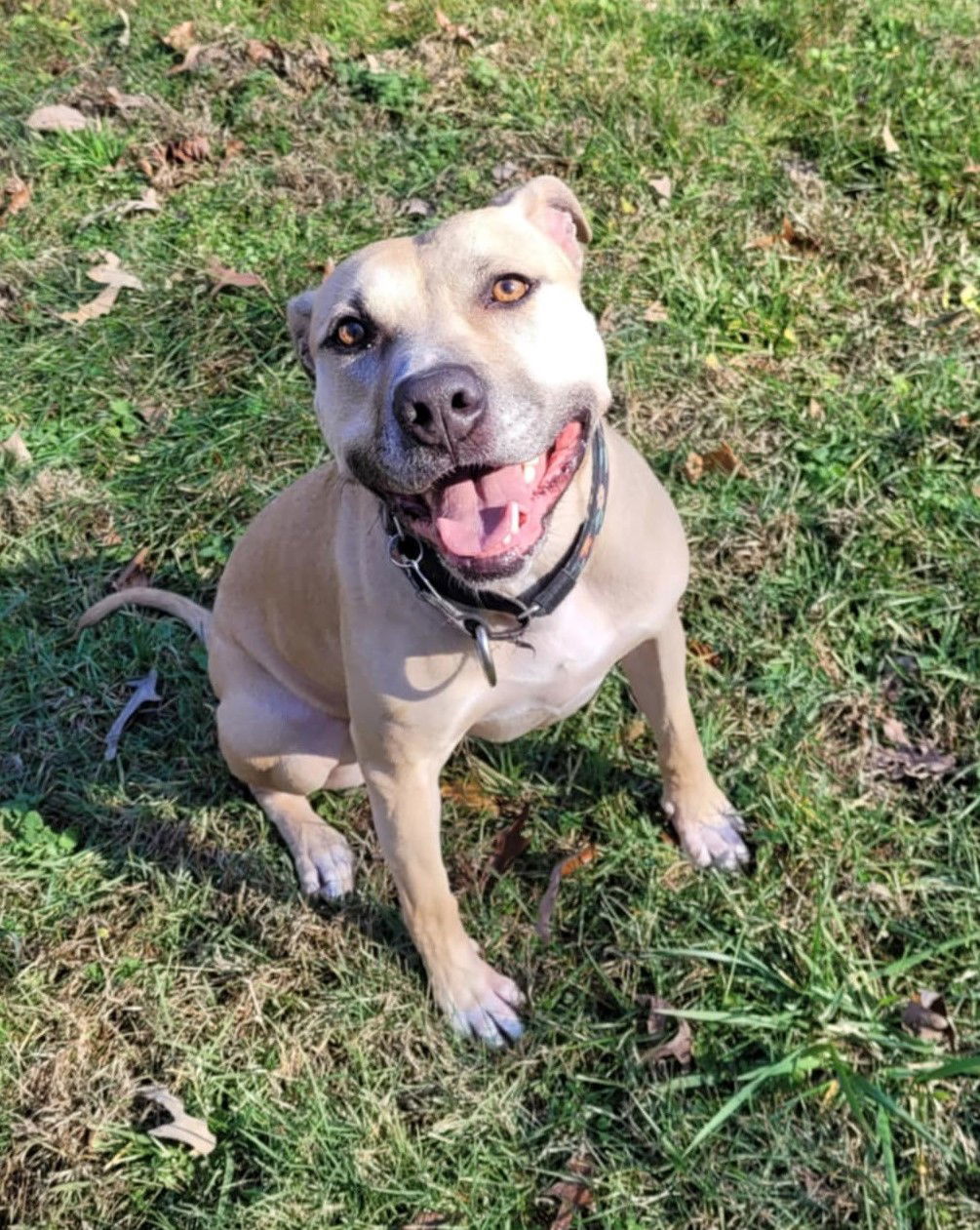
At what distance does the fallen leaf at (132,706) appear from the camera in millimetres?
3789

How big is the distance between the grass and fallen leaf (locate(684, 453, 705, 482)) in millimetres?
41

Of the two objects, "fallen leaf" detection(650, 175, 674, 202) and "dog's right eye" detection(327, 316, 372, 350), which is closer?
"dog's right eye" detection(327, 316, 372, 350)

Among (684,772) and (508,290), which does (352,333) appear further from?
(684,772)

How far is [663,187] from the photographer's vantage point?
4.79 m

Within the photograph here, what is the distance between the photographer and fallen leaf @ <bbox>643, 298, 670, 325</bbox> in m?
4.45

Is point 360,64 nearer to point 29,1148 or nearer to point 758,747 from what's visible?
point 758,747

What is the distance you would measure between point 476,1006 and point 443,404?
1.75m

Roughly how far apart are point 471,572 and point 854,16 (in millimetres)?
4446

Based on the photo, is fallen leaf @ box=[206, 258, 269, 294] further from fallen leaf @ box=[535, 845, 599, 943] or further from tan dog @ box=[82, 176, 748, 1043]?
fallen leaf @ box=[535, 845, 599, 943]

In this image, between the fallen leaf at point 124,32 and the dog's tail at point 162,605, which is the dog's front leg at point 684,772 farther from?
the fallen leaf at point 124,32

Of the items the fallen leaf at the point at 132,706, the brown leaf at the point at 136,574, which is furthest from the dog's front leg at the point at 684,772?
→ the brown leaf at the point at 136,574

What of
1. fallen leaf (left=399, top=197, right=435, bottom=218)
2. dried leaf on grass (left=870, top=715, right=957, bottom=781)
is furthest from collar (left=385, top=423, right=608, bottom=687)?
fallen leaf (left=399, top=197, right=435, bottom=218)

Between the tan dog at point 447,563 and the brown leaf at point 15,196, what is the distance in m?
3.01

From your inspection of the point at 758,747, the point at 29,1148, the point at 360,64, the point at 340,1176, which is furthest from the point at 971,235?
the point at 29,1148
